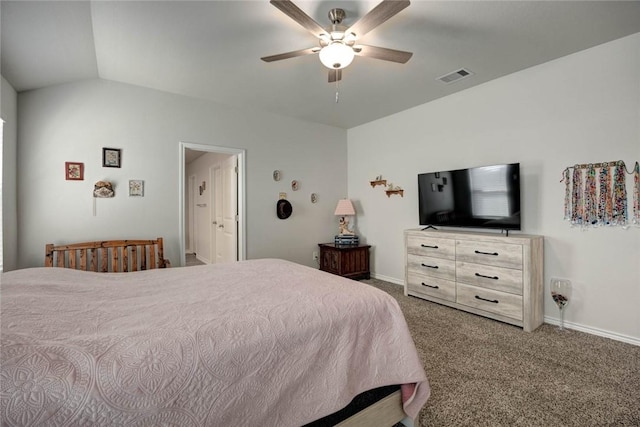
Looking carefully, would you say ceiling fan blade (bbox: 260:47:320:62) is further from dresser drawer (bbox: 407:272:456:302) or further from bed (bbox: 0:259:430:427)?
dresser drawer (bbox: 407:272:456:302)

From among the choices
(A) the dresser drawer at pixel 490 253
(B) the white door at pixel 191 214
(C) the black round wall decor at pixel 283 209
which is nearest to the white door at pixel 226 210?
(C) the black round wall decor at pixel 283 209

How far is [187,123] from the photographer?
3641 millimetres

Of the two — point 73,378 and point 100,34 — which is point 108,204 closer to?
point 100,34

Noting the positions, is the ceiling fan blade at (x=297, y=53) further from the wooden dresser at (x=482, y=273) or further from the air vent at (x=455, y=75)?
the wooden dresser at (x=482, y=273)

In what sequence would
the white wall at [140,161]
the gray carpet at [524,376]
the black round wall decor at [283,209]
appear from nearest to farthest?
the gray carpet at [524,376] → the white wall at [140,161] → the black round wall decor at [283,209]

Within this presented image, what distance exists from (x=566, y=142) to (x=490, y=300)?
1.70 m

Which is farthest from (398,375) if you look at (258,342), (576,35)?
(576,35)

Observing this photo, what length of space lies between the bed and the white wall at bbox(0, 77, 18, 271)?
4.05 feet

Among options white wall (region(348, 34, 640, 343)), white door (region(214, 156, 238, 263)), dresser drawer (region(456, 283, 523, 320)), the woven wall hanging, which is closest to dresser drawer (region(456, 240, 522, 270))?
dresser drawer (region(456, 283, 523, 320))

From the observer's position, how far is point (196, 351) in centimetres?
98

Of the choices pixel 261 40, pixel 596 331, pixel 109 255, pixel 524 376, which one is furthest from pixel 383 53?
pixel 109 255

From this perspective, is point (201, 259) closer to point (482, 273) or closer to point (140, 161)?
point (140, 161)

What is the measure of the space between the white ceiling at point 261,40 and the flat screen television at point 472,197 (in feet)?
3.45

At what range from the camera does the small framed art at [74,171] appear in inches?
117
